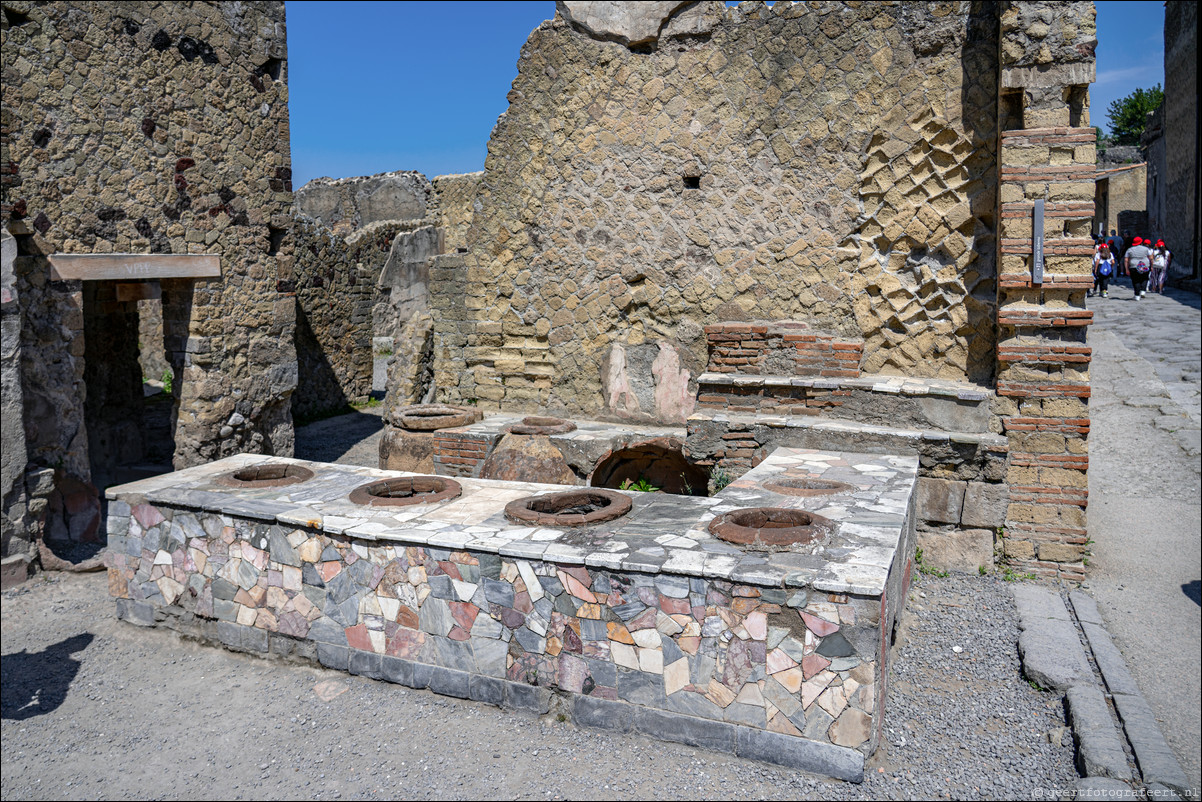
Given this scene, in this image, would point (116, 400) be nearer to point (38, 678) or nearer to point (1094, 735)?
point (38, 678)

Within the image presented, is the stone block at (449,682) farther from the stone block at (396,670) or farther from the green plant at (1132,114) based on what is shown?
the green plant at (1132,114)

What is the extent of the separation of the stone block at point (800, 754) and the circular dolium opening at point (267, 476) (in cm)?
308

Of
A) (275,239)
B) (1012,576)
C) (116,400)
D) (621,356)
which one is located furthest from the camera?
(116,400)

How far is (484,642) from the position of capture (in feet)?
12.3

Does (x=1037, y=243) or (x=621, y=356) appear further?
(x=621, y=356)

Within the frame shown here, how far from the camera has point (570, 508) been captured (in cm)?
437

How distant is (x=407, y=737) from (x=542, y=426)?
3.56 metres

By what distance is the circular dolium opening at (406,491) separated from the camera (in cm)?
444

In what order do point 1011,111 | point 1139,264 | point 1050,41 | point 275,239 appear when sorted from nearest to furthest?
point 1050,41 < point 1011,111 < point 275,239 < point 1139,264

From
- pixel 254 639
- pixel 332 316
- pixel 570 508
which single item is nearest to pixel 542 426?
pixel 570 508

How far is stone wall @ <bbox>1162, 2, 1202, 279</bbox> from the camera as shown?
50.1 feet

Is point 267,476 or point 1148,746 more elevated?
point 267,476

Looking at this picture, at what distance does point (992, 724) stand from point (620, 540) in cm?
180

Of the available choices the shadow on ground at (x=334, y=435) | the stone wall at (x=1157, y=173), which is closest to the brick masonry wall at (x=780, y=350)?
the shadow on ground at (x=334, y=435)
